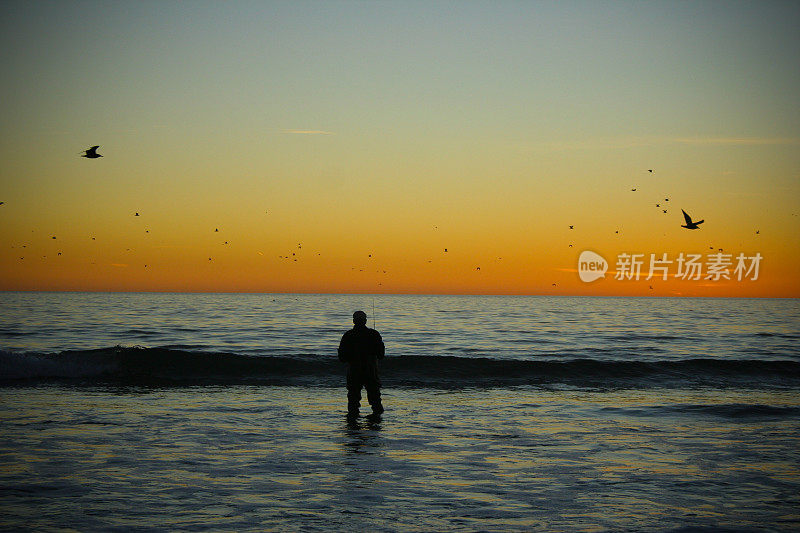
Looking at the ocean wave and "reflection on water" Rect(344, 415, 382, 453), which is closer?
"reflection on water" Rect(344, 415, 382, 453)

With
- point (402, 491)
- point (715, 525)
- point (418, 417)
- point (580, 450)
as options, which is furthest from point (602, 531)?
point (418, 417)

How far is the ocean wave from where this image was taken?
67.6 feet

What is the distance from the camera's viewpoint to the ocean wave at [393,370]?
20.6 meters

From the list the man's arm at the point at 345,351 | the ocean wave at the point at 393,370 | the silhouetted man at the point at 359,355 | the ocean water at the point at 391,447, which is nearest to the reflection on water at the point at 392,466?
the ocean water at the point at 391,447

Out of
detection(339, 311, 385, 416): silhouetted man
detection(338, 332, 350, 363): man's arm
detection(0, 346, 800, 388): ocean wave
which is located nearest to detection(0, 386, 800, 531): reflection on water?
detection(339, 311, 385, 416): silhouetted man

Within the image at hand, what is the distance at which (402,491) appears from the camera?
7910mm

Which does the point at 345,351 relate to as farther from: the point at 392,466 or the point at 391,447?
the point at 392,466

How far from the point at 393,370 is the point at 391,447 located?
12442 mm

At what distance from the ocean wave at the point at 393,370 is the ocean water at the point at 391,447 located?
0.35ft

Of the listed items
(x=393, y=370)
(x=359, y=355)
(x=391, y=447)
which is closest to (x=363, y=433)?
(x=391, y=447)

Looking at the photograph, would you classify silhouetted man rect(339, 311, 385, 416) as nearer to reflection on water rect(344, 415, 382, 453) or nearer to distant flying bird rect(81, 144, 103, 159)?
reflection on water rect(344, 415, 382, 453)

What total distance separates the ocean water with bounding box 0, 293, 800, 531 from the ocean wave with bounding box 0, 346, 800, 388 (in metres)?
0.11

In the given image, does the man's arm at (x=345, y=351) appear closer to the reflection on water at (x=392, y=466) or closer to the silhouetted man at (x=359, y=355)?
the silhouetted man at (x=359, y=355)

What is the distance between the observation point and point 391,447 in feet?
34.0
